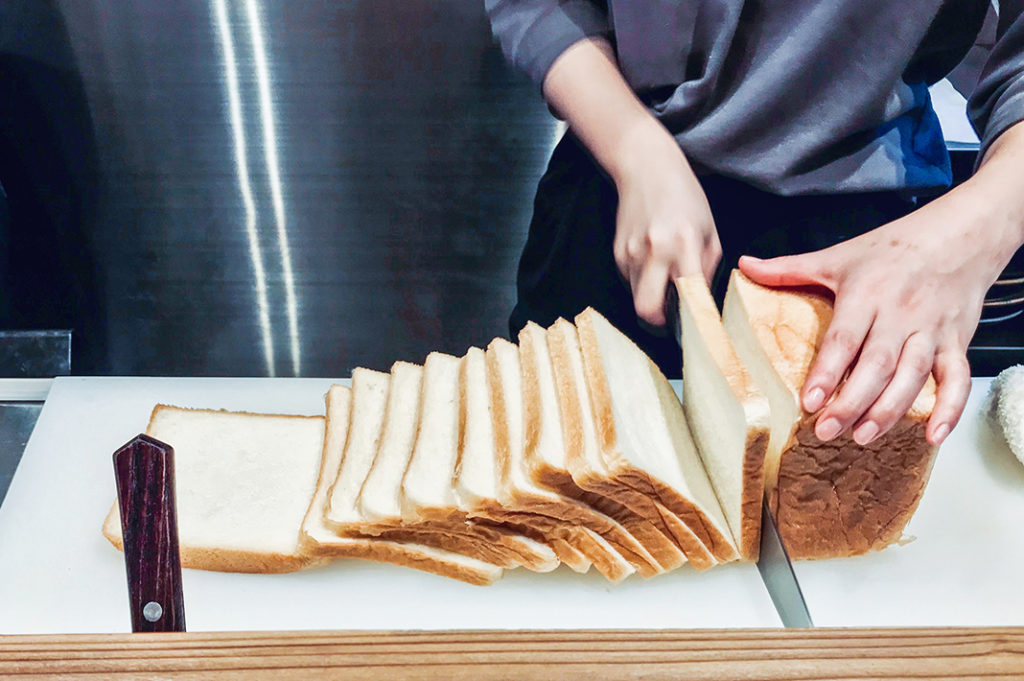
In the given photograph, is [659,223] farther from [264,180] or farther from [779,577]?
[264,180]

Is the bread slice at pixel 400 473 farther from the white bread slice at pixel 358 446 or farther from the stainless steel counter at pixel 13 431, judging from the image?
the stainless steel counter at pixel 13 431

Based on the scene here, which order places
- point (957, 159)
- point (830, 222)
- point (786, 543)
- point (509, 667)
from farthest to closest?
point (957, 159)
point (830, 222)
point (786, 543)
point (509, 667)

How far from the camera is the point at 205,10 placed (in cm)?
214

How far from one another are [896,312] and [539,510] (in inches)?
23.4

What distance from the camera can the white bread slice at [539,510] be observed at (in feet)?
4.27

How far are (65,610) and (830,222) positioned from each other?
1.54 m

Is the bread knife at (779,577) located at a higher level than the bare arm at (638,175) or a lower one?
lower

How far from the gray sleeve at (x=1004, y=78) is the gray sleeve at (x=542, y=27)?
0.70 meters

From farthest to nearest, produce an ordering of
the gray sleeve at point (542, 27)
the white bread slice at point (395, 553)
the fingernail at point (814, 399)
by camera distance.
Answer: the gray sleeve at point (542, 27)
the white bread slice at point (395, 553)
the fingernail at point (814, 399)

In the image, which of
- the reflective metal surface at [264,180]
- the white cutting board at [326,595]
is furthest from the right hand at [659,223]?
the reflective metal surface at [264,180]

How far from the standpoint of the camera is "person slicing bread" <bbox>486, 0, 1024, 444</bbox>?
125 centimetres

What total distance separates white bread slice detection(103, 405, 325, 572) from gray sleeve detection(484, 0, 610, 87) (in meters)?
0.83

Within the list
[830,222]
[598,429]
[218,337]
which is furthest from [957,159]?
[218,337]

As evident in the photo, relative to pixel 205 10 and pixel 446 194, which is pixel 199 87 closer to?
pixel 205 10
